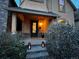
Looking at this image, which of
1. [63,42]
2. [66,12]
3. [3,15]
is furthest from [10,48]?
[66,12]

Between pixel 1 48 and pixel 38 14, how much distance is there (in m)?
8.97

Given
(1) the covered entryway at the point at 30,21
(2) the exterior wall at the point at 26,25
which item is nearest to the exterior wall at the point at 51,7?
(1) the covered entryway at the point at 30,21

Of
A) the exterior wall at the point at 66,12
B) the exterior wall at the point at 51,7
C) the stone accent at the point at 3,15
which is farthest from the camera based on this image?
the exterior wall at the point at 66,12

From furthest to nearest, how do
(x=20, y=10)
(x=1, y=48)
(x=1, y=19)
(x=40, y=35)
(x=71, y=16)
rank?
(x=71, y=16) < (x=40, y=35) < (x=20, y=10) < (x=1, y=19) < (x=1, y=48)

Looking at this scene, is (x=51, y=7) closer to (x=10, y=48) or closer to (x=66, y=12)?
(x=66, y=12)

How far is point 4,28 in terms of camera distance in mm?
11969

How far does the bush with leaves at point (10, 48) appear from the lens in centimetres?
616

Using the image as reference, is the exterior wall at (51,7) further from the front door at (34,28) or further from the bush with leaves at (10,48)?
the bush with leaves at (10,48)

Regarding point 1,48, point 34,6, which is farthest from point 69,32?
point 34,6

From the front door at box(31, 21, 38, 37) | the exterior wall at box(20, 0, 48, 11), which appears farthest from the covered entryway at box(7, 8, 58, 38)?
the exterior wall at box(20, 0, 48, 11)

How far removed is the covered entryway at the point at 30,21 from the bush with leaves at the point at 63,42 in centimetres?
614

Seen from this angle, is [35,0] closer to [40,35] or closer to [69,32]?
[40,35]

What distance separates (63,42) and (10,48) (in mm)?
2735

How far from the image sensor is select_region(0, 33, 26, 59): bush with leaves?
20.2 ft
